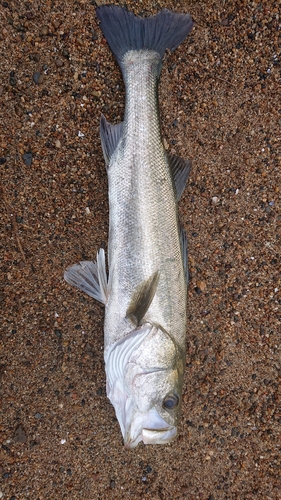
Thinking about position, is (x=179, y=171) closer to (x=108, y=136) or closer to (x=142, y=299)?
(x=108, y=136)

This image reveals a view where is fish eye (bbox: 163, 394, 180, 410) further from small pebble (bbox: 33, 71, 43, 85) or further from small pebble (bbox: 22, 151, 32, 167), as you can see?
small pebble (bbox: 33, 71, 43, 85)

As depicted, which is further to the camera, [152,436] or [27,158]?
[27,158]

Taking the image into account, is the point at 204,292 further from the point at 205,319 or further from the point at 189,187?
the point at 189,187

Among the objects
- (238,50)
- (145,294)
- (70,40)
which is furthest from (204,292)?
(70,40)

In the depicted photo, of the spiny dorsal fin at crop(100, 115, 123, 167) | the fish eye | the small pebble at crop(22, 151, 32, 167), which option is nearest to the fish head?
the fish eye

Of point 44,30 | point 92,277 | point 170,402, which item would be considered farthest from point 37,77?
point 170,402

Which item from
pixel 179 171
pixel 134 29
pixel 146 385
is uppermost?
pixel 134 29

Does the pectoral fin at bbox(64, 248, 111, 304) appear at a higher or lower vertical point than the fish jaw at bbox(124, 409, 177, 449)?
higher

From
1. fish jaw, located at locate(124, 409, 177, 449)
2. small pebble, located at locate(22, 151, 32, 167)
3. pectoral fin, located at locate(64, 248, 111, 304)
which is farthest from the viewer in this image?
small pebble, located at locate(22, 151, 32, 167)
